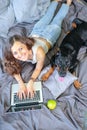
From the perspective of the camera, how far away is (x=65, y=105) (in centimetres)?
152

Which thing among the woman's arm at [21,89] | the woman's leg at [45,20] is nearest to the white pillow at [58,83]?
the woman's arm at [21,89]

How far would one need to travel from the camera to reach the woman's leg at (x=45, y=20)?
1.96 metres

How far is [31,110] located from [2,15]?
3.32 ft

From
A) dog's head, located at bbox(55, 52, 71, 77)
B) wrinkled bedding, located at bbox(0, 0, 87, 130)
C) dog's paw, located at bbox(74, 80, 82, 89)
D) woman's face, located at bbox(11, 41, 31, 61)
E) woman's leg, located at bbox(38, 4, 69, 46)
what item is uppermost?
woman's leg, located at bbox(38, 4, 69, 46)

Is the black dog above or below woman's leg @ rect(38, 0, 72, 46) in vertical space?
below

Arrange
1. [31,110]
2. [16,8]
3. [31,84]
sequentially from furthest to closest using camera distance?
[16,8] → [31,84] → [31,110]

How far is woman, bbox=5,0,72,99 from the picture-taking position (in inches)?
61.8

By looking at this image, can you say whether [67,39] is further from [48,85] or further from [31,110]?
[31,110]

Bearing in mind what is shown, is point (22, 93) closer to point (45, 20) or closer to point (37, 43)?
point (37, 43)

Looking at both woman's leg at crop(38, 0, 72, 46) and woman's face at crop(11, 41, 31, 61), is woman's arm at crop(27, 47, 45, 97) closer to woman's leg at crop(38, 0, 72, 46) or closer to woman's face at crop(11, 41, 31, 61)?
woman's face at crop(11, 41, 31, 61)

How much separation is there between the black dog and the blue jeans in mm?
124

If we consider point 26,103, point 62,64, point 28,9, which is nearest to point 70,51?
point 62,64

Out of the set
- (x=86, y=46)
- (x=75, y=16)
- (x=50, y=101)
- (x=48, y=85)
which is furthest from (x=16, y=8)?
(x=50, y=101)

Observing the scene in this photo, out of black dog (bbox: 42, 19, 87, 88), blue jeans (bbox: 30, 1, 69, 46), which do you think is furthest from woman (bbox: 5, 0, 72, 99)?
black dog (bbox: 42, 19, 87, 88)
